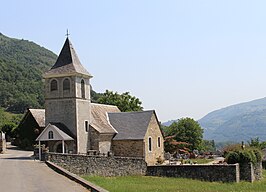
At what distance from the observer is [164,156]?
5381cm

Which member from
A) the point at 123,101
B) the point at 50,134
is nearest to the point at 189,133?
the point at 123,101

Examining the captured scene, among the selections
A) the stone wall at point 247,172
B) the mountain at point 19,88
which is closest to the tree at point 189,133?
the stone wall at point 247,172

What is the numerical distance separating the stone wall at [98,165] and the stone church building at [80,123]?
7.14 m

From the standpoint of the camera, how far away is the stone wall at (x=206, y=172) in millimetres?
33938

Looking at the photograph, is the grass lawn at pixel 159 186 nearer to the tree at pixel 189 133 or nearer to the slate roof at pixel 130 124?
the slate roof at pixel 130 124

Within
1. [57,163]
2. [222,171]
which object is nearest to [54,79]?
[57,163]

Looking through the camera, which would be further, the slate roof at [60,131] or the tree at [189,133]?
the tree at [189,133]

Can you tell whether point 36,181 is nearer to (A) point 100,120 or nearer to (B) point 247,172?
(B) point 247,172

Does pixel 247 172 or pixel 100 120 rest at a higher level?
pixel 100 120

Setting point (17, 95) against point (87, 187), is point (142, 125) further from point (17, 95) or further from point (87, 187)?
point (17, 95)

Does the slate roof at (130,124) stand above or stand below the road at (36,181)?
above

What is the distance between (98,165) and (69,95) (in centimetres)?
1157

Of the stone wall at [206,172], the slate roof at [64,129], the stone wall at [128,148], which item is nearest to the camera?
the stone wall at [206,172]

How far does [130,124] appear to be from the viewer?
4859 centimetres
